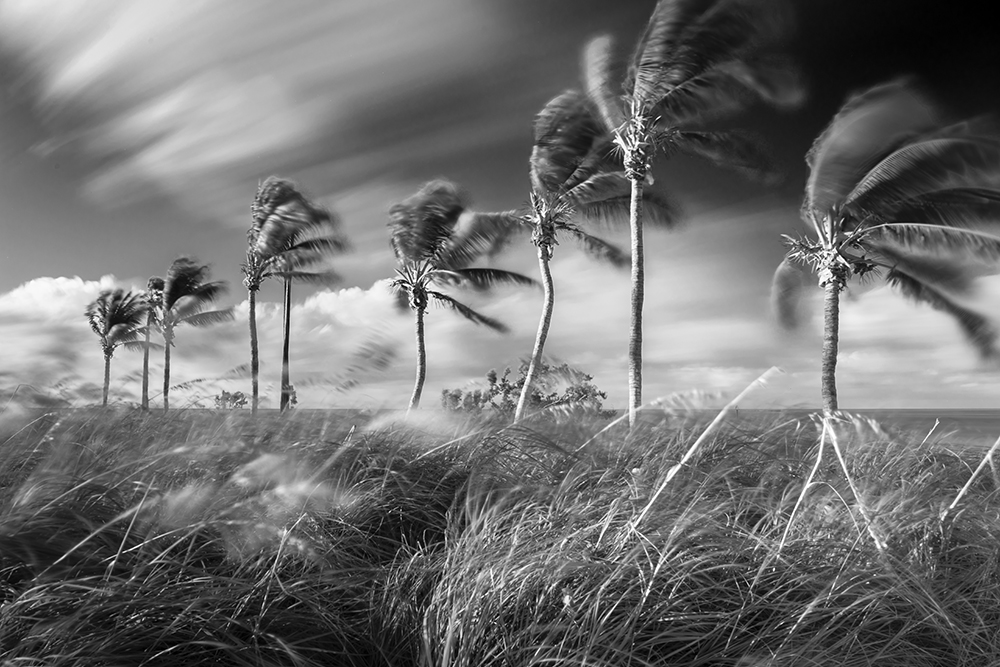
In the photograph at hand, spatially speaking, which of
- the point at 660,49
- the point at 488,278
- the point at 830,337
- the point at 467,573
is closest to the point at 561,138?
the point at 660,49

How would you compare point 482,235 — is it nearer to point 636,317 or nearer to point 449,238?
point 449,238

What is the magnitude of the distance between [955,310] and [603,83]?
9.05 meters

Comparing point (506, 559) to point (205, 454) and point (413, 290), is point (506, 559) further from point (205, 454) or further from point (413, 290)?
point (413, 290)

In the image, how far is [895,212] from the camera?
49.3 ft

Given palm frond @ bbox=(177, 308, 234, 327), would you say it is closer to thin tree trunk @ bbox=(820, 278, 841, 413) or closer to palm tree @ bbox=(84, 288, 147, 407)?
palm tree @ bbox=(84, 288, 147, 407)

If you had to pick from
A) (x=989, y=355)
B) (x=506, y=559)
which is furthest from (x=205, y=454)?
(x=989, y=355)

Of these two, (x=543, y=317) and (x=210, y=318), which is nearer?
(x=543, y=317)

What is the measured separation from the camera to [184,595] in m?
2.18

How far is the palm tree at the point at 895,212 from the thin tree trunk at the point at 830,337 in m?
0.02

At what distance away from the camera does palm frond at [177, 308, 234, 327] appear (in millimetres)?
26766

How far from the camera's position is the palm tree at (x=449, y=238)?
19.7m

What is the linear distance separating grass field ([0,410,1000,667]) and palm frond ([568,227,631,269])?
14.8 m

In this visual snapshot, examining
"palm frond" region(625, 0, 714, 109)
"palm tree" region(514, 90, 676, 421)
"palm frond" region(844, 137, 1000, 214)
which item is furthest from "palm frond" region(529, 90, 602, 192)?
"palm frond" region(844, 137, 1000, 214)

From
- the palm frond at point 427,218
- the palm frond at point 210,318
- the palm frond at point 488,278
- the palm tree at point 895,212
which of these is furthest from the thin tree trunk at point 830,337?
→ the palm frond at point 210,318
